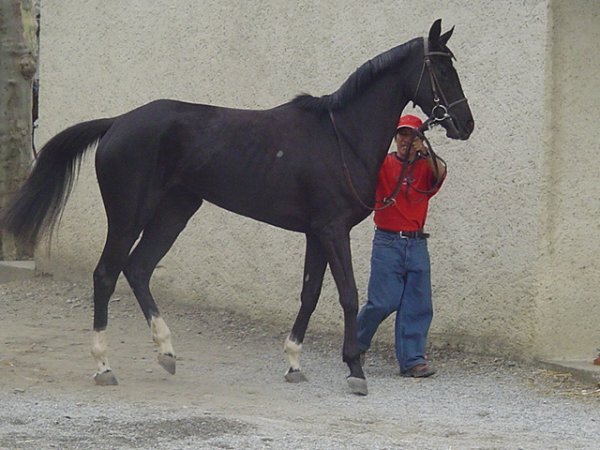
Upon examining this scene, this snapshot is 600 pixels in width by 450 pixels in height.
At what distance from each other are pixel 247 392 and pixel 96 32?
507 cm

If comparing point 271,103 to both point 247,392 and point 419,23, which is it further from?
point 247,392

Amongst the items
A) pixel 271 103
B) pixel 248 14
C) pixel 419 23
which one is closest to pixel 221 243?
pixel 271 103

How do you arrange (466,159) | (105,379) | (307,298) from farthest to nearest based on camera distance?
(466,159) → (307,298) → (105,379)

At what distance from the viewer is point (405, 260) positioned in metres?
7.95

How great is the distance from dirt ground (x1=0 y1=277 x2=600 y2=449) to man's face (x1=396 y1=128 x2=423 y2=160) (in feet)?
5.02

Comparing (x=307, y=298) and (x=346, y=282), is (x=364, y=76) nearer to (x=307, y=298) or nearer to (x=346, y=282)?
(x=346, y=282)

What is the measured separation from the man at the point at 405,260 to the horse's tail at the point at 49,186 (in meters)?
1.94

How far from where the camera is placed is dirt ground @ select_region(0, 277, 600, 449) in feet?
20.0

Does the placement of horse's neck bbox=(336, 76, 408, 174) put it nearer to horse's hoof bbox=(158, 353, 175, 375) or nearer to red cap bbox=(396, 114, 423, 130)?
red cap bbox=(396, 114, 423, 130)

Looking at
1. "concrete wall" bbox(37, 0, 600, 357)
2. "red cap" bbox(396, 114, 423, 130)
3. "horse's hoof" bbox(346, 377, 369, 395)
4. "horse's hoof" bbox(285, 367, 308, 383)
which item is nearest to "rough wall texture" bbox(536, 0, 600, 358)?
"concrete wall" bbox(37, 0, 600, 357)

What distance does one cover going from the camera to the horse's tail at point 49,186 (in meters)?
7.78

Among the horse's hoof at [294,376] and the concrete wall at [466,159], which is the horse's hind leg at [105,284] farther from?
the concrete wall at [466,159]

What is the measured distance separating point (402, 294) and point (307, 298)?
2.29ft

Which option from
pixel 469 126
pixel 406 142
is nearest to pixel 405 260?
pixel 406 142
